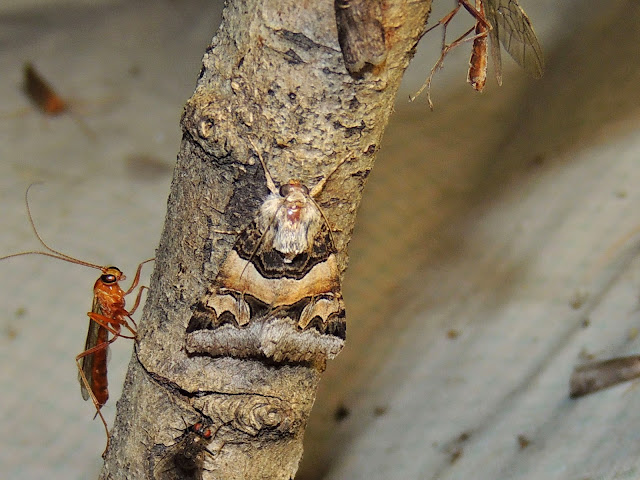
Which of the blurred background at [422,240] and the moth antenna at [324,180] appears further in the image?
the blurred background at [422,240]

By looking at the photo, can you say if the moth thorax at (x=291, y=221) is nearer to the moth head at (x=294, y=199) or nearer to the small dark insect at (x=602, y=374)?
the moth head at (x=294, y=199)

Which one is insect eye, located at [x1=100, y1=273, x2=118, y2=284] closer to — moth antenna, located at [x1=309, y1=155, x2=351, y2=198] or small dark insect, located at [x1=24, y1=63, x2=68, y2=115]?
moth antenna, located at [x1=309, y1=155, x2=351, y2=198]

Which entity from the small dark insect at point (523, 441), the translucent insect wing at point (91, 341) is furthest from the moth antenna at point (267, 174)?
the small dark insect at point (523, 441)

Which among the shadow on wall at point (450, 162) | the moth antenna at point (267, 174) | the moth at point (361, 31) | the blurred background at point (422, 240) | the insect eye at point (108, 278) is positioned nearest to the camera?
the moth at point (361, 31)

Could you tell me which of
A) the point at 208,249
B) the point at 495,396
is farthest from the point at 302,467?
the point at 208,249

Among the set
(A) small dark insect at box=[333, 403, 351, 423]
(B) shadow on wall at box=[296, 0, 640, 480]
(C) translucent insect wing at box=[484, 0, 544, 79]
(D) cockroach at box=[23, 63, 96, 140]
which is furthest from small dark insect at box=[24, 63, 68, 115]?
(C) translucent insect wing at box=[484, 0, 544, 79]

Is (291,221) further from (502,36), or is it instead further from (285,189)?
(502,36)

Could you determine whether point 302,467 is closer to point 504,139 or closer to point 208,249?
point 208,249
